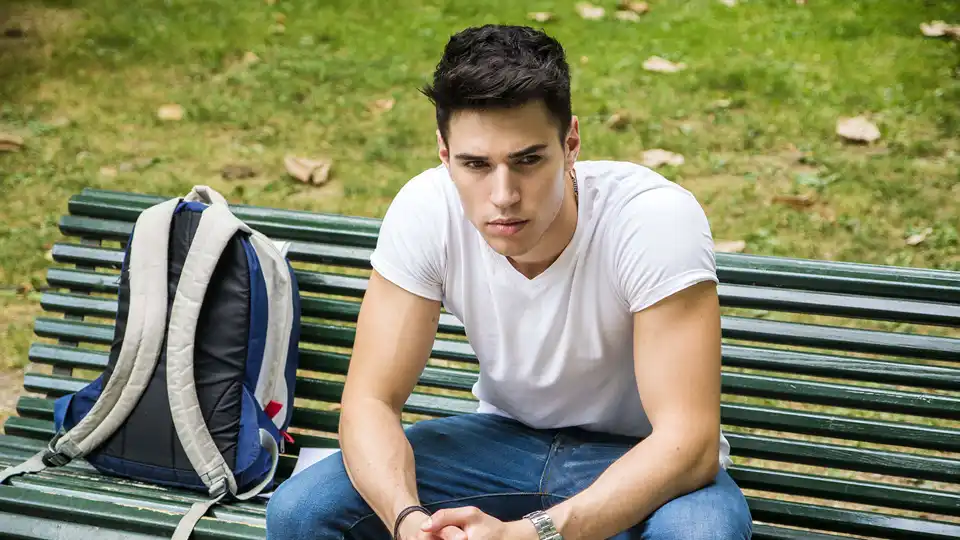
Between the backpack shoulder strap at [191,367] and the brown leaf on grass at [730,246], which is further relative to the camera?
the brown leaf on grass at [730,246]

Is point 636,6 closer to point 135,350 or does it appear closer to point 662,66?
point 662,66

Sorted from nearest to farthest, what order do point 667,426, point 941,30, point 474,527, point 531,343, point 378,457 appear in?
point 474,527, point 667,426, point 378,457, point 531,343, point 941,30

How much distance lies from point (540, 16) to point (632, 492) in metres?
4.62

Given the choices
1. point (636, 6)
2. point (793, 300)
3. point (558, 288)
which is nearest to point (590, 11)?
point (636, 6)

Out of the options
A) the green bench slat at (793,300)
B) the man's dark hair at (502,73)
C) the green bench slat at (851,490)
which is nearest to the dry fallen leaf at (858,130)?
the green bench slat at (793,300)

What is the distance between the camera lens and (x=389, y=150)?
5684 mm

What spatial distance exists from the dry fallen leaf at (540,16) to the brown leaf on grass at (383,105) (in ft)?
3.47

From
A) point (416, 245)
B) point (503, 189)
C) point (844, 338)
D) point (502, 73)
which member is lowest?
point (844, 338)

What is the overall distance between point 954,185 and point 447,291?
317cm

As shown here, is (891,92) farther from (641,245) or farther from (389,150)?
(641,245)

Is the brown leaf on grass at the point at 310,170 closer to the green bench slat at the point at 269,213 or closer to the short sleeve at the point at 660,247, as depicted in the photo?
the green bench slat at the point at 269,213

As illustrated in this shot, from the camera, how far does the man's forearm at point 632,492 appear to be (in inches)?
96.0

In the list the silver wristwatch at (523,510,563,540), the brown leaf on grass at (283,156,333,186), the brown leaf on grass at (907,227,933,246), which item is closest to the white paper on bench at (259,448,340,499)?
the silver wristwatch at (523,510,563,540)

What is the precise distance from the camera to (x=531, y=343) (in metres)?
2.75
